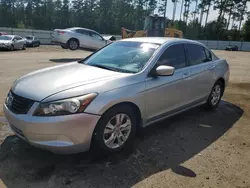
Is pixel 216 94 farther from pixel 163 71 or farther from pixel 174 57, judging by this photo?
pixel 163 71

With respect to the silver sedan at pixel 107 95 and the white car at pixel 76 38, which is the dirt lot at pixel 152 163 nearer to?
the silver sedan at pixel 107 95

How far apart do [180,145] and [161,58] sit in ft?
4.51

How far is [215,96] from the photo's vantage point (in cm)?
555

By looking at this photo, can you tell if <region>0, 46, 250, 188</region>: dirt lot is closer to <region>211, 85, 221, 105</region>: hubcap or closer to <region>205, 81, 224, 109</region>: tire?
<region>205, 81, 224, 109</region>: tire

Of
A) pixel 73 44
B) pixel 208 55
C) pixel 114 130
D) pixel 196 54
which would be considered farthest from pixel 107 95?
pixel 73 44

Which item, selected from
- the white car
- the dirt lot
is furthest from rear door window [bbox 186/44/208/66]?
the white car

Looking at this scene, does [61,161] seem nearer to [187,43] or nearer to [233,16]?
[187,43]

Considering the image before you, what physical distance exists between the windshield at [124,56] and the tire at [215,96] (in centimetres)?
202

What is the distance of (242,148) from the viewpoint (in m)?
3.86

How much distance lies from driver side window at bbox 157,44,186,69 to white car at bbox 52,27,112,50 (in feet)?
37.9

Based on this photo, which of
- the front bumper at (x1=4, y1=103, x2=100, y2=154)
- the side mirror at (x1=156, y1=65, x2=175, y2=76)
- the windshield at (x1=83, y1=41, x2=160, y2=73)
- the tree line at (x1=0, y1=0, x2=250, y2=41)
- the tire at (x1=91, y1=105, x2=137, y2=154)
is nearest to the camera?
the front bumper at (x1=4, y1=103, x2=100, y2=154)

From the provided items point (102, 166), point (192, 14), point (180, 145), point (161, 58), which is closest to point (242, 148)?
point (180, 145)

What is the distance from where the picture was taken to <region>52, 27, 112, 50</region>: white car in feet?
48.8

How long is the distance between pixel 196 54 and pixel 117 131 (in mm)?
→ 2473
